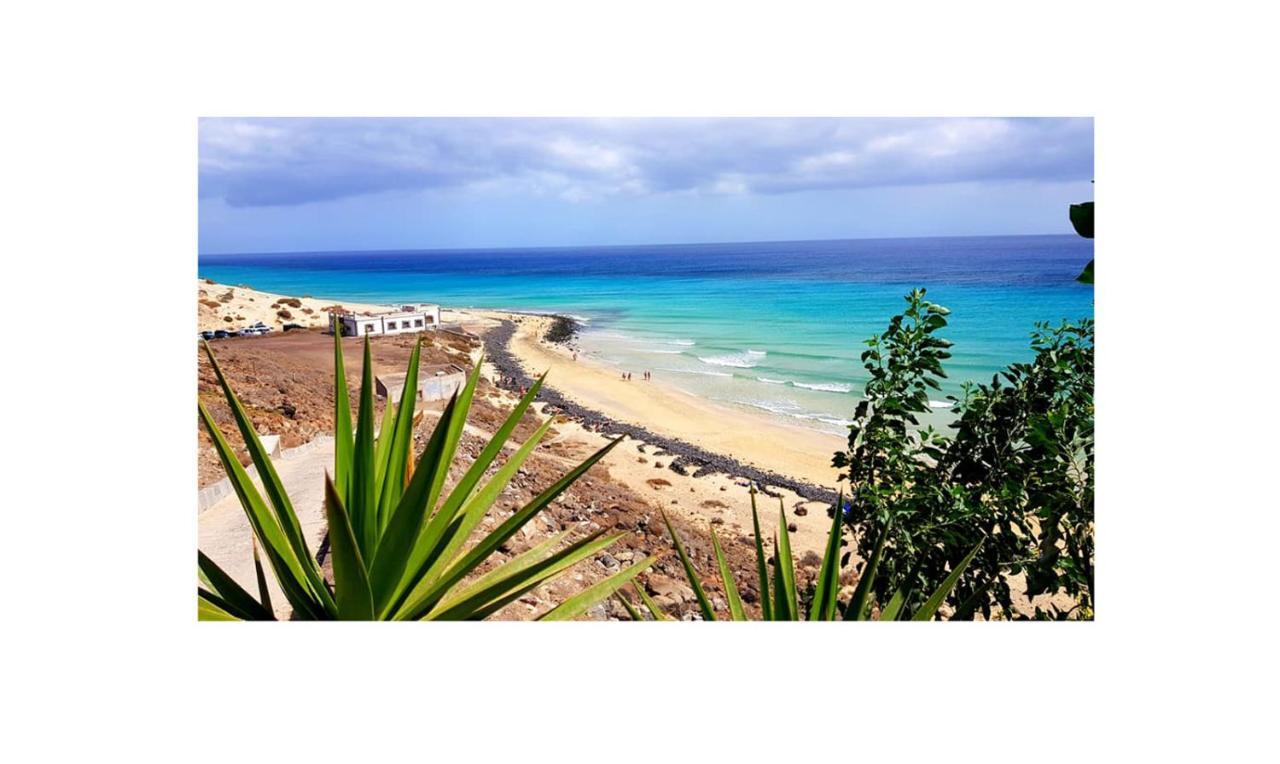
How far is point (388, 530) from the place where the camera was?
1.46m

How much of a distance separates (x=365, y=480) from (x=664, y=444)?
219 cm

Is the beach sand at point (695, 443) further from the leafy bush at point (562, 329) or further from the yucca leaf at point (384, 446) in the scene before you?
the yucca leaf at point (384, 446)

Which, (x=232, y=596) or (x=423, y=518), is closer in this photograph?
(x=423, y=518)

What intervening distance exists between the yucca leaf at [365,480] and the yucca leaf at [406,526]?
60 millimetres

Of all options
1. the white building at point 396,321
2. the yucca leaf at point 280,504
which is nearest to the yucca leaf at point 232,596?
the yucca leaf at point 280,504

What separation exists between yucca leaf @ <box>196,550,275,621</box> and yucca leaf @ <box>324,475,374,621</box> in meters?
→ 0.22

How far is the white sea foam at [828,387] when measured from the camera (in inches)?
129

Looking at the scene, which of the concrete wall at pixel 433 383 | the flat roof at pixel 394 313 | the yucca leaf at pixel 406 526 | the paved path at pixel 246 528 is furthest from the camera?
the flat roof at pixel 394 313

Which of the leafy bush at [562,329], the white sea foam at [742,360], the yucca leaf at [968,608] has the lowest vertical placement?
the yucca leaf at [968,608]

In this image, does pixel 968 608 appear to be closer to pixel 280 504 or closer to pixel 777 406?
pixel 777 406

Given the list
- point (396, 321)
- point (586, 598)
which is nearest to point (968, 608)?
point (586, 598)
